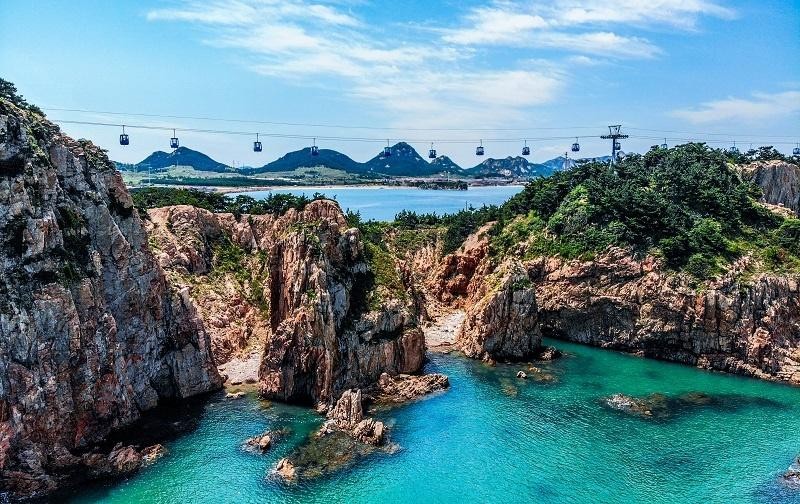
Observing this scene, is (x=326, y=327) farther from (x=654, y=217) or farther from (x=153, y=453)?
(x=654, y=217)

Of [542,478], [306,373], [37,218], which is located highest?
[37,218]

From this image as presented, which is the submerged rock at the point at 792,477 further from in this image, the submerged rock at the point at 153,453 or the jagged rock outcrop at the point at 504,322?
the submerged rock at the point at 153,453

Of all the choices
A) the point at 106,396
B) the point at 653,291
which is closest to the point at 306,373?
the point at 106,396

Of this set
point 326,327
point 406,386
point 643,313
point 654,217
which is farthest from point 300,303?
point 654,217

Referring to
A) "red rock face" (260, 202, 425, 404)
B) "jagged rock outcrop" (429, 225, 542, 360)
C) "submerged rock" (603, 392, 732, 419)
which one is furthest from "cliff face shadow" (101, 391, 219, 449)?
"submerged rock" (603, 392, 732, 419)

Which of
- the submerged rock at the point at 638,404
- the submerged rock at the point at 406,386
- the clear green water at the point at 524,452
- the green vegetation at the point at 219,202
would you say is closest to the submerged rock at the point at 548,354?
the clear green water at the point at 524,452

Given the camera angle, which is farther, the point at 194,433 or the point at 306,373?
the point at 306,373

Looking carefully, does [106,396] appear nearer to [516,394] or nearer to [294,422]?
[294,422]

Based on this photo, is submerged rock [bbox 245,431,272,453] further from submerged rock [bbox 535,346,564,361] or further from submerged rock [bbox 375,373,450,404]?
submerged rock [bbox 535,346,564,361]
